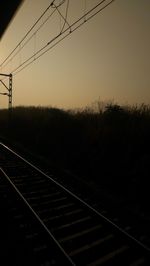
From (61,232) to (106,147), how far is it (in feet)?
19.5

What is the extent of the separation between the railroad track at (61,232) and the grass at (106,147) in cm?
177

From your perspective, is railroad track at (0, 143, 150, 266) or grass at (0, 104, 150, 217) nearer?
railroad track at (0, 143, 150, 266)

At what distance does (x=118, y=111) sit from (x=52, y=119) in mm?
6643

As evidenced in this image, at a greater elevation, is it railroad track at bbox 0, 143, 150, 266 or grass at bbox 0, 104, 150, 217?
grass at bbox 0, 104, 150, 217

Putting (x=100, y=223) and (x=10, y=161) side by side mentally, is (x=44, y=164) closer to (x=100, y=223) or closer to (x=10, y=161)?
(x=10, y=161)

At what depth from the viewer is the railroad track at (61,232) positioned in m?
5.52

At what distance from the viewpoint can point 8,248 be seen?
5914 mm

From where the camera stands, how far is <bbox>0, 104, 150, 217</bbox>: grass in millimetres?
9719

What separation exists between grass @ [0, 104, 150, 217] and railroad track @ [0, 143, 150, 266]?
177 centimetres

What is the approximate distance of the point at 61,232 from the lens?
6.69 meters

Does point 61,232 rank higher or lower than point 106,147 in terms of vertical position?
lower

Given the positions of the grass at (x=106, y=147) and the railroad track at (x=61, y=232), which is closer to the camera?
the railroad track at (x=61, y=232)

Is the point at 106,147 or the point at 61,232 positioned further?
the point at 106,147

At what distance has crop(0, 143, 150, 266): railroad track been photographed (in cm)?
552
